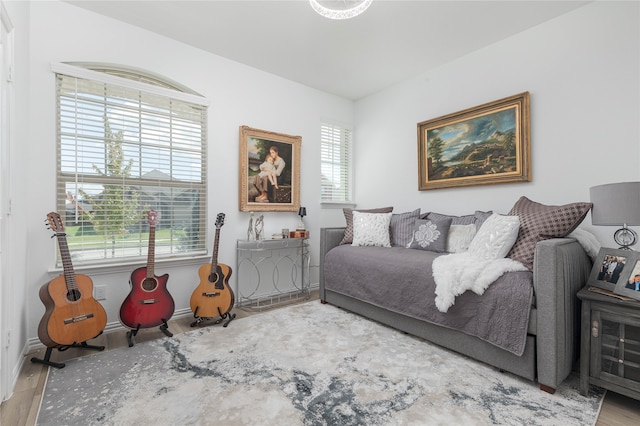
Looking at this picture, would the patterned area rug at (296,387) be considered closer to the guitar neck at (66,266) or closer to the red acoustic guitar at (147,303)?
the red acoustic guitar at (147,303)

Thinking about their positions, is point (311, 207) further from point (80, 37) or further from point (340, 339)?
point (80, 37)

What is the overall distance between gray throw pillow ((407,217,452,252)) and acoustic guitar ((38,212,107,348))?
8.87 ft

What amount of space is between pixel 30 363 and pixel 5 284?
740 millimetres

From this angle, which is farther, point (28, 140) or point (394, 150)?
point (394, 150)

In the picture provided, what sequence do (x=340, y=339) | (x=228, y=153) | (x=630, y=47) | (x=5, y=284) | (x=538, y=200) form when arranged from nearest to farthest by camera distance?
(x=5, y=284) → (x=630, y=47) → (x=340, y=339) → (x=538, y=200) → (x=228, y=153)

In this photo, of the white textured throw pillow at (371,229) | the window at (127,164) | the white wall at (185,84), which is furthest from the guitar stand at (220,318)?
the white textured throw pillow at (371,229)

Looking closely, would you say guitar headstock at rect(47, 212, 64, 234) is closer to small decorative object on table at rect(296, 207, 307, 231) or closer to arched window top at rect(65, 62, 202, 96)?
arched window top at rect(65, 62, 202, 96)

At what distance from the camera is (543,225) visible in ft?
6.65

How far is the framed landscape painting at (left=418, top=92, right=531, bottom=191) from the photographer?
8.95 ft

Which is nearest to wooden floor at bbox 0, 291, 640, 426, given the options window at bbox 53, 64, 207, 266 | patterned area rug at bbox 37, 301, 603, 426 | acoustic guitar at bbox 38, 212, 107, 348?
patterned area rug at bbox 37, 301, 603, 426

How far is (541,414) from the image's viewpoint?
147 centimetres

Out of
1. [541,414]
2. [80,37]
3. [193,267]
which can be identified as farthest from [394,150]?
[80,37]

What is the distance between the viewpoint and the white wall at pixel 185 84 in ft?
7.36

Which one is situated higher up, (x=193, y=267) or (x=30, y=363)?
(x=193, y=267)
